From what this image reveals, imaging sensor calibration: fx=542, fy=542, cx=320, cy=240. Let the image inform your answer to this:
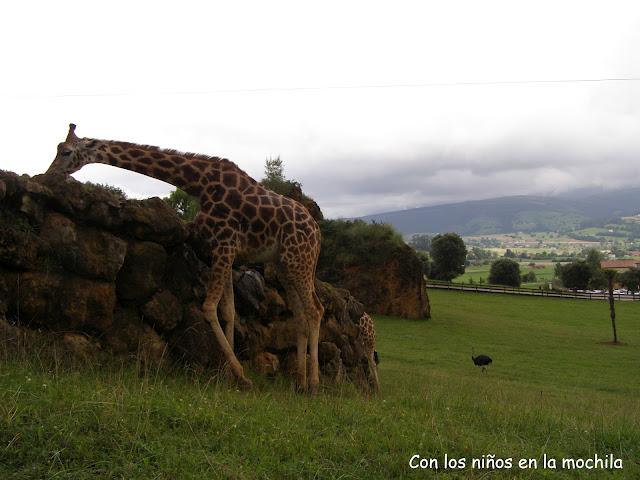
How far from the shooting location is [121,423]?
4965mm

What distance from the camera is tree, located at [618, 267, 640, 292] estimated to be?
82.8 m

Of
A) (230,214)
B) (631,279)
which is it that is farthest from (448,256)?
(230,214)

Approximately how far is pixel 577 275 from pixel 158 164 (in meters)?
79.8

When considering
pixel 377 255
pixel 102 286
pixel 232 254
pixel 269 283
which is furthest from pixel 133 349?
pixel 377 255

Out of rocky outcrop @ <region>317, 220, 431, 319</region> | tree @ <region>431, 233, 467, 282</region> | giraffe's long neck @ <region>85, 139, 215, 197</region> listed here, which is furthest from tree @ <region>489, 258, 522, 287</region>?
giraffe's long neck @ <region>85, 139, 215, 197</region>

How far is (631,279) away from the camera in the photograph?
8338 cm

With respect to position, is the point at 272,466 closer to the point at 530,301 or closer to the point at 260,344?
the point at 260,344

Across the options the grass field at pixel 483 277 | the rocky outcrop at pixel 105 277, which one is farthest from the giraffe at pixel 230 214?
the grass field at pixel 483 277

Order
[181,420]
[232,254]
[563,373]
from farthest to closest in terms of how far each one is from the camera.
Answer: [563,373] → [232,254] → [181,420]

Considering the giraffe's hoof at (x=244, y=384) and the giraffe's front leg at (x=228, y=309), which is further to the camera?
the giraffe's front leg at (x=228, y=309)

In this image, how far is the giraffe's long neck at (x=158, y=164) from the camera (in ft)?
27.2

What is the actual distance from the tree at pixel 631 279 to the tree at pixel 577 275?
34.5 feet

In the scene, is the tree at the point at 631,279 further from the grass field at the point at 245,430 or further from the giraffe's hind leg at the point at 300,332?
the giraffe's hind leg at the point at 300,332

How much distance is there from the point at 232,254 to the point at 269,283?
2614 millimetres
